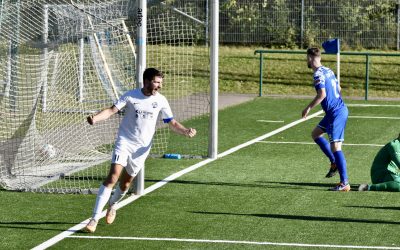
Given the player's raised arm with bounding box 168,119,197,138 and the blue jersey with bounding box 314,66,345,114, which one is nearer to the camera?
the player's raised arm with bounding box 168,119,197,138

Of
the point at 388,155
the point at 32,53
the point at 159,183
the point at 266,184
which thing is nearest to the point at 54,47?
the point at 32,53

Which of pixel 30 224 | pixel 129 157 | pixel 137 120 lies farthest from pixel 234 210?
pixel 30 224

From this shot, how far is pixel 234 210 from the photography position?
1409cm

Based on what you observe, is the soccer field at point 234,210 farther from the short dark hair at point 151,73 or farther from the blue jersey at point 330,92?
the short dark hair at point 151,73

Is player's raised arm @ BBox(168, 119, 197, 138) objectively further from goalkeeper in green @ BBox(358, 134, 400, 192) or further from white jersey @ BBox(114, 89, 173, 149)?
goalkeeper in green @ BBox(358, 134, 400, 192)

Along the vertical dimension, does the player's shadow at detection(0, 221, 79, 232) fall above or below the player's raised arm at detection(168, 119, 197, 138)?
below

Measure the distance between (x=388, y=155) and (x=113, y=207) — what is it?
4427 millimetres

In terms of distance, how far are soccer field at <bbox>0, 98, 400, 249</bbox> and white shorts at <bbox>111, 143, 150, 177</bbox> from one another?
0.70 m

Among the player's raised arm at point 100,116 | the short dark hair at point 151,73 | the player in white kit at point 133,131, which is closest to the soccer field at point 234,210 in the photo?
the player in white kit at point 133,131

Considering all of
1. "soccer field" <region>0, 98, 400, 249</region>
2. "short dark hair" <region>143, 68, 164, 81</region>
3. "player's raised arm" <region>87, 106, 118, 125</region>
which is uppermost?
"short dark hair" <region>143, 68, 164, 81</region>

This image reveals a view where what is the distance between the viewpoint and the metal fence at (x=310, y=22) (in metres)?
35.9

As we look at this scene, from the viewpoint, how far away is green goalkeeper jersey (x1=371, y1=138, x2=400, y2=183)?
15.3 meters

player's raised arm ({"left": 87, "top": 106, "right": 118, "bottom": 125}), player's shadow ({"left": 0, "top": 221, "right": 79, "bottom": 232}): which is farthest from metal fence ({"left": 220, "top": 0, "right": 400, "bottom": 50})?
player's raised arm ({"left": 87, "top": 106, "right": 118, "bottom": 125})

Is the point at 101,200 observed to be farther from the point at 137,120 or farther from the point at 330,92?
the point at 330,92
